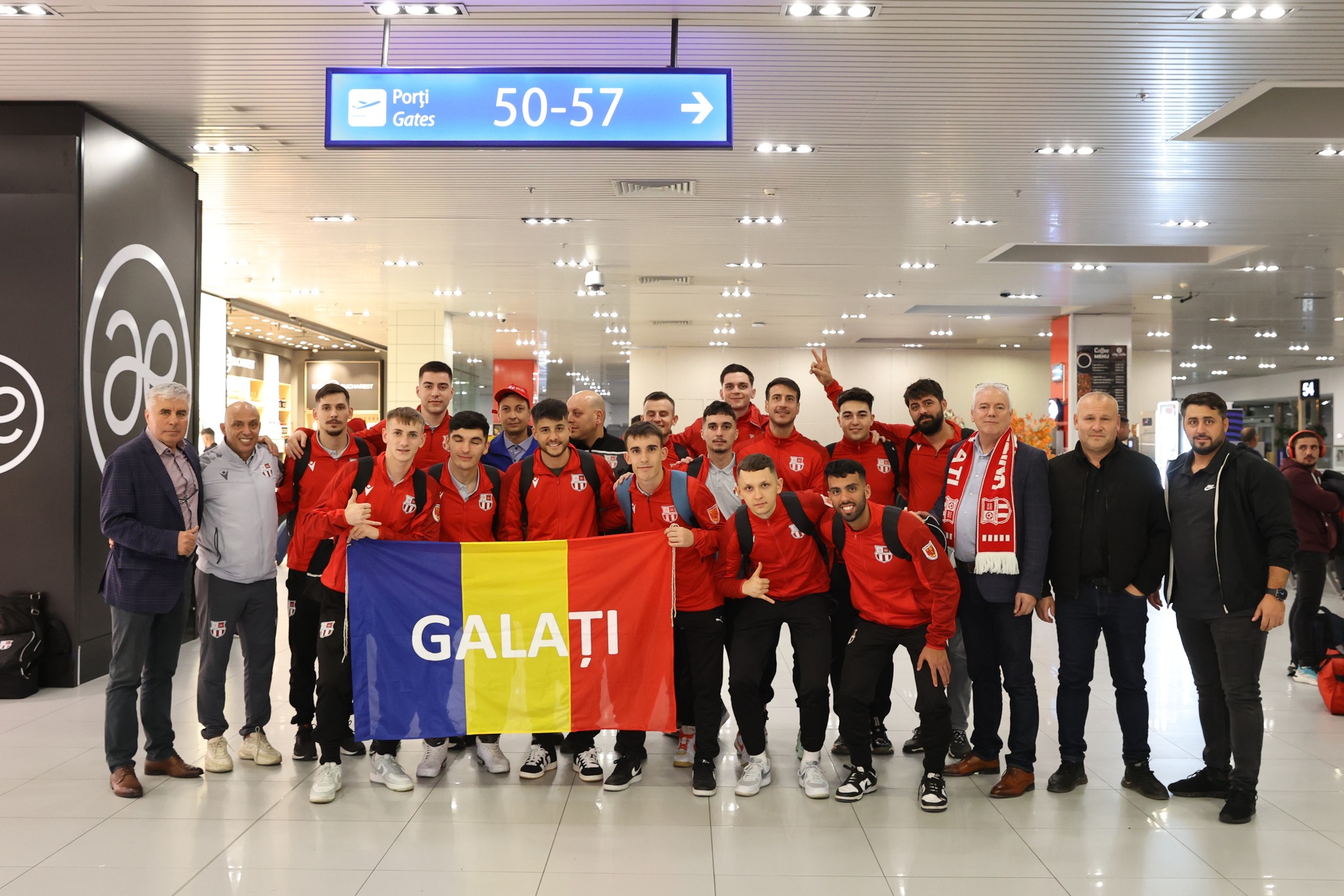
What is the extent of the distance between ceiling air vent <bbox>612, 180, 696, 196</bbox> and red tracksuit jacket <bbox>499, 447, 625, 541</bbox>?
4744 millimetres

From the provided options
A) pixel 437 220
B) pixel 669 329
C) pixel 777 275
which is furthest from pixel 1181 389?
pixel 437 220

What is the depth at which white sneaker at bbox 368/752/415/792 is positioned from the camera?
13.8ft

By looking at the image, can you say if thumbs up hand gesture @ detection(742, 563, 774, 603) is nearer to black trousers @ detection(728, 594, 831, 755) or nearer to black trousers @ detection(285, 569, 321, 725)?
black trousers @ detection(728, 594, 831, 755)

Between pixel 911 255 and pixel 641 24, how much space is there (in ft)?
23.9

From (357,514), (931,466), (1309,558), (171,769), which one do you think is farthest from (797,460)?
(1309,558)

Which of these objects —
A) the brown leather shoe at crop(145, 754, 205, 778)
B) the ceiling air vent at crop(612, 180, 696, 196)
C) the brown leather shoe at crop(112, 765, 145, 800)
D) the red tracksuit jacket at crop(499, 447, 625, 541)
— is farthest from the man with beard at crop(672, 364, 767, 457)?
the ceiling air vent at crop(612, 180, 696, 196)

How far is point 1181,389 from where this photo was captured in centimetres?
3438

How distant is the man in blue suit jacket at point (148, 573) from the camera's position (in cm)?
412

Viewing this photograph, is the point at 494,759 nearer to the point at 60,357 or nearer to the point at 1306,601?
the point at 60,357

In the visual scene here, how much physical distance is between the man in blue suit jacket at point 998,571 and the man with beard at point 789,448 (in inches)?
29.7

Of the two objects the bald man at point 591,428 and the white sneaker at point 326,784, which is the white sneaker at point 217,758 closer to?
the white sneaker at point 326,784

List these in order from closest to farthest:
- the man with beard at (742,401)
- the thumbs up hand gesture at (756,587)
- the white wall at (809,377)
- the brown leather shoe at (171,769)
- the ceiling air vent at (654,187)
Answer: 1. the thumbs up hand gesture at (756,587)
2. the brown leather shoe at (171,769)
3. the man with beard at (742,401)
4. the ceiling air vent at (654,187)
5. the white wall at (809,377)

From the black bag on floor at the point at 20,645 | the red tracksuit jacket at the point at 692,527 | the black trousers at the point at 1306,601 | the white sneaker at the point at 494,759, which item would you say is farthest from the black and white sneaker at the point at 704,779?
the black trousers at the point at 1306,601

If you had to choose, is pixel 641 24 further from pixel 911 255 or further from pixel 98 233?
pixel 911 255
